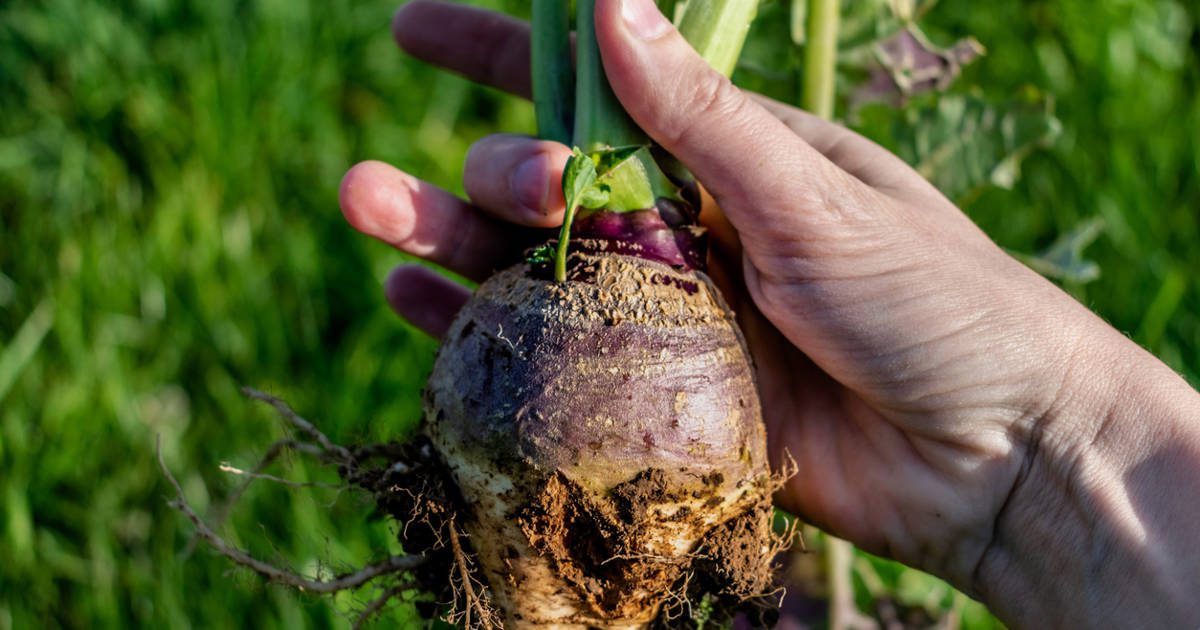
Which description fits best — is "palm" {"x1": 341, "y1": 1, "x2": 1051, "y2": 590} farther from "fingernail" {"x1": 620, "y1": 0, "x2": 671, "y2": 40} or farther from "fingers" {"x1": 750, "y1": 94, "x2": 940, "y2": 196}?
"fingernail" {"x1": 620, "y1": 0, "x2": 671, "y2": 40}

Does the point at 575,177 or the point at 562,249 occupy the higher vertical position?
the point at 575,177

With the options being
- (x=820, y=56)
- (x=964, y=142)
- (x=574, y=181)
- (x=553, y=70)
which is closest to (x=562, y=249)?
(x=574, y=181)

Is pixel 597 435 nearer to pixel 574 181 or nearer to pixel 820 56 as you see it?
pixel 574 181

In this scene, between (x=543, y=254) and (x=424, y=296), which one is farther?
(x=424, y=296)

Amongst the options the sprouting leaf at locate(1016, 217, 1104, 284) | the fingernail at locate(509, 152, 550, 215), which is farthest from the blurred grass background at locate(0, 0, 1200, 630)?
the fingernail at locate(509, 152, 550, 215)

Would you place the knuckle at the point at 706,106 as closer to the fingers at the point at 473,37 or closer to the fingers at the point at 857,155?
the fingers at the point at 857,155

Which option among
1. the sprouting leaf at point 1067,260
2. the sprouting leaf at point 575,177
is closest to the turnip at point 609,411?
the sprouting leaf at point 575,177

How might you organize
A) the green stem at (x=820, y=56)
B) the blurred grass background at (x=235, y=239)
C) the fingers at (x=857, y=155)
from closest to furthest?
1. the fingers at (x=857, y=155)
2. the green stem at (x=820, y=56)
3. the blurred grass background at (x=235, y=239)
